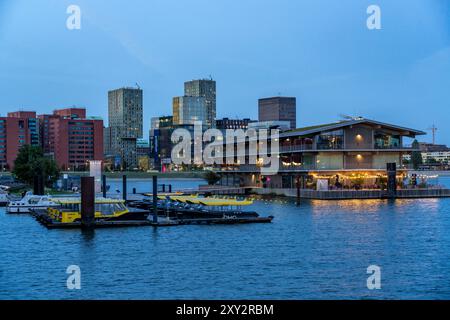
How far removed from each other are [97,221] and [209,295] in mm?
29307

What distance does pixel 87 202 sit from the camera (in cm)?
6162

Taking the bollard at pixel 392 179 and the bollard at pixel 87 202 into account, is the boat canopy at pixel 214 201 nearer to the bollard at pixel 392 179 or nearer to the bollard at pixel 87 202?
the bollard at pixel 87 202

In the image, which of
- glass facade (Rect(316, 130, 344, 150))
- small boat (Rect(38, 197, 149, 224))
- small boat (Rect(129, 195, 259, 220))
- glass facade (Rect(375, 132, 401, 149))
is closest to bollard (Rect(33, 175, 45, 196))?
small boat (Rect(129, 195, 259, 220))

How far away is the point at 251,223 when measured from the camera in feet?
226

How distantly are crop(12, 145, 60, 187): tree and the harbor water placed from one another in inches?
1901

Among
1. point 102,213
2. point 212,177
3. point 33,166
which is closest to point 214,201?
point 102,213

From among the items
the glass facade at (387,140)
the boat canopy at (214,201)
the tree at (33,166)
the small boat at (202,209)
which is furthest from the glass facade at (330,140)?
the tree at (33,166)

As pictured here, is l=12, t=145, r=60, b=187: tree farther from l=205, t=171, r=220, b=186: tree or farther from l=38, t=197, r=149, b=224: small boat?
l=38, t=197, r=149, b=224: small boat

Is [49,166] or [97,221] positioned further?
[49,166]

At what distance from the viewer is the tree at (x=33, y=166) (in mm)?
119625

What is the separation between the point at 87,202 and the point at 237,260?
64.1ft

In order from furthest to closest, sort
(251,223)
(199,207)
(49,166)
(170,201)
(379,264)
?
(49,166) → (170,201) → (199,207) → (251,223) → (379,264)
